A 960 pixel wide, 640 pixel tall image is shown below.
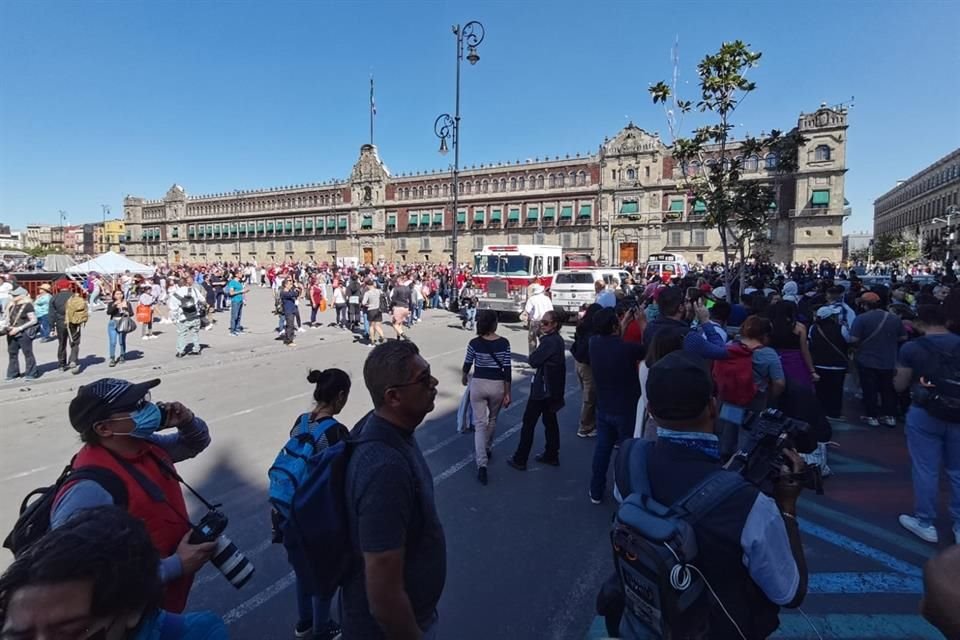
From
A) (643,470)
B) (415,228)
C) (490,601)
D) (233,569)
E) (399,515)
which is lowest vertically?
(490,601)

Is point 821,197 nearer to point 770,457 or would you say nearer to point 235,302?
point 235,302

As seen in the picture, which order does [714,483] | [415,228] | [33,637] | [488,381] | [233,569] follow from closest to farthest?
1. [33,637]
2. [714,483]
3. [233,569]
4. [488,381]
5. [415,228]

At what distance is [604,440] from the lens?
183 inches

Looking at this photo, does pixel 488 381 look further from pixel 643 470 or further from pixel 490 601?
pixel 643 470

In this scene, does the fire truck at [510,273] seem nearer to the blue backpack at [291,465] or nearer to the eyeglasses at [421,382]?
the blue backpack at [291,465]

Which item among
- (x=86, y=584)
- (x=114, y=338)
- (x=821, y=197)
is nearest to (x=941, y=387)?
(x=86, y=584)

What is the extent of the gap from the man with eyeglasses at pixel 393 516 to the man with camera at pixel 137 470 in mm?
702

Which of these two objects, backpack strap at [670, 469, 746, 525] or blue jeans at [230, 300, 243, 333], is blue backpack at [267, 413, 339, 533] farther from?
blue jeans at [230, 300, 243, 333]

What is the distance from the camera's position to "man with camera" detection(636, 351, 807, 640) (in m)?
1.58

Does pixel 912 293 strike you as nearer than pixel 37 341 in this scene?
Yes

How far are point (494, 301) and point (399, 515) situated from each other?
1674 cm

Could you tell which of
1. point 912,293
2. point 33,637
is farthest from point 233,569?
point 912,293

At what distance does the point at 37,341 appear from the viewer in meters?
13.9

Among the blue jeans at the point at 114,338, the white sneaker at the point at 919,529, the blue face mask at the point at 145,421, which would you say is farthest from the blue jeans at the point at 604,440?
the blue jeans at the point at 114,338
